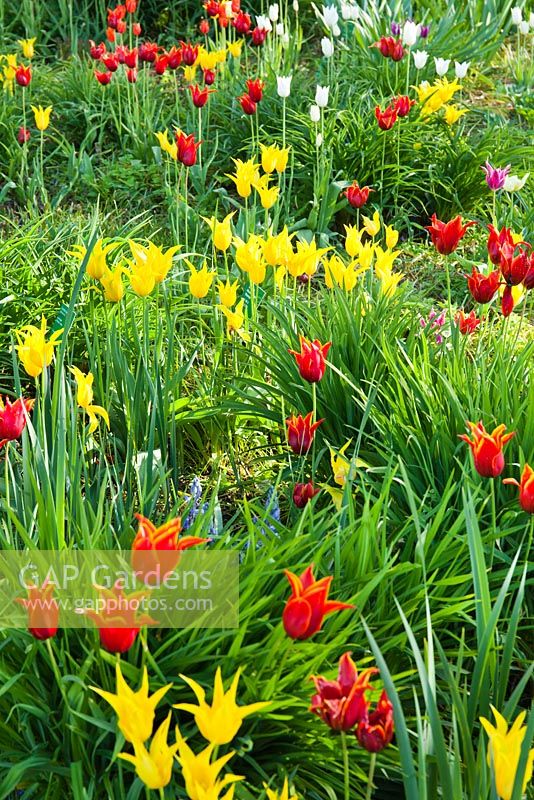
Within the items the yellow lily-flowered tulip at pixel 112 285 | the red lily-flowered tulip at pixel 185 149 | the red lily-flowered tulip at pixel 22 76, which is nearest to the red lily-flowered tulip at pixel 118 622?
the yellow lily-flowered tulip at pixel 112 285

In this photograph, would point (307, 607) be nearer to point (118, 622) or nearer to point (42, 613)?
point (118, 622)

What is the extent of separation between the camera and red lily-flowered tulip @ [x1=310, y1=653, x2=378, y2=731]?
1.24 metres

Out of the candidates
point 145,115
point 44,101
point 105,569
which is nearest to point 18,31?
point 44,101

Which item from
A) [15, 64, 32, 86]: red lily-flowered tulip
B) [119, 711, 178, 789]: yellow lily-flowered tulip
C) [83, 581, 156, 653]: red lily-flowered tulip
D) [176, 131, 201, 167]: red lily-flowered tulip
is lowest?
[119, 711, 178, 789]: yellow lily-flowered tulip

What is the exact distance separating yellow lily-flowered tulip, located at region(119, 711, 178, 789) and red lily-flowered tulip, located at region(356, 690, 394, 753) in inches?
10.0

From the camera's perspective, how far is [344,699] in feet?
4.12

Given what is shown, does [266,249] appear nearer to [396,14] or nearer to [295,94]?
[295,94]

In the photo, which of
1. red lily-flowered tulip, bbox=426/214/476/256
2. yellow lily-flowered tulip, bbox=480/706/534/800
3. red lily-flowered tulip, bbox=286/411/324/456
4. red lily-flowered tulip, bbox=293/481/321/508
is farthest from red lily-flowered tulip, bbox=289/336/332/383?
yellow lily-flowered tulip, bbox=480/706/534/800

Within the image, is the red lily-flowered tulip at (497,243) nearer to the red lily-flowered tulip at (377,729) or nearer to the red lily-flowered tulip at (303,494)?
the red lily-flowered tulip at (303,494)

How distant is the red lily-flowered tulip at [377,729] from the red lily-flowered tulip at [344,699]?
2 centimetres

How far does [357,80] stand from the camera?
5145mm

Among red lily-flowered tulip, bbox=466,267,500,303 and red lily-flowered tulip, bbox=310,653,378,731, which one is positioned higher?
red lily-flowered tulip, bbox=466,267,500,303

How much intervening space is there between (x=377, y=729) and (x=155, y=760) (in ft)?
0.98

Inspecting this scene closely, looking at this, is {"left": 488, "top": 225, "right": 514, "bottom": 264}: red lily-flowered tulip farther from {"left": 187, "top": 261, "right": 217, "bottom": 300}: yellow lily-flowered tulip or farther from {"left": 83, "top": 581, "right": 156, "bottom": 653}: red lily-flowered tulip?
{"left": 83, "top": 581, "right": 156, "bottom": 653}: red lily-flowered tulip
